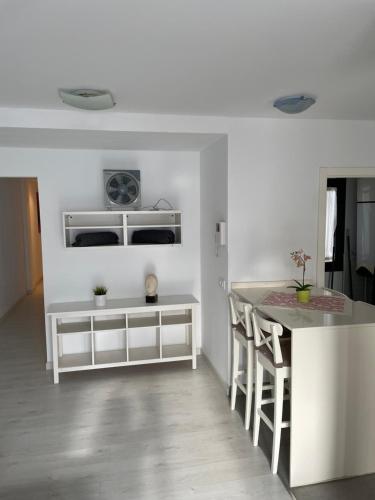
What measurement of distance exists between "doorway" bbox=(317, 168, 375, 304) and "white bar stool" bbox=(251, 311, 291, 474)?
262 centimetres

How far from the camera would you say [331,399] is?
85.9 inches

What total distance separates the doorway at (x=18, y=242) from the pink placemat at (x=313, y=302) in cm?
448

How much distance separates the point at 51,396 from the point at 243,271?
200 centimetres

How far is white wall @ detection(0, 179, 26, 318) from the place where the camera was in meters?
5.87

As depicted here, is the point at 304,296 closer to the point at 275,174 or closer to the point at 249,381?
the point at 249,381

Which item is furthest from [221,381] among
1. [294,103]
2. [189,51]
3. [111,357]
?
[189,51]

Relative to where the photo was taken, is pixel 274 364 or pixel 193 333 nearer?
pixel 274 364

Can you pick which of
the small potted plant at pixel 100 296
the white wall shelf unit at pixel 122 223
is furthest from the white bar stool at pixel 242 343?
the small potted plant at pixel 100 296

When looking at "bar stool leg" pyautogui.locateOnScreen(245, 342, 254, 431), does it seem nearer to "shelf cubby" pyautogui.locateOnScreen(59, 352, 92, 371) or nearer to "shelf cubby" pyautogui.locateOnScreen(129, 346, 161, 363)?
"shelf cubby" pyautogui.locateOnScreen(129, 346, 161, 363)

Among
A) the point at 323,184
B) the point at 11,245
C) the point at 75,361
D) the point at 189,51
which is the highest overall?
the point at 189,51

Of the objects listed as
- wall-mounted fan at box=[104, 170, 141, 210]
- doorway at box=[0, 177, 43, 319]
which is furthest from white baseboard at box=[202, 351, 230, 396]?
doorway at box=[0, 177, 43, 319]

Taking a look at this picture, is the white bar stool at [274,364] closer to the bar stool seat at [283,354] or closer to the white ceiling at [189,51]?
the bar stool seat at [283,354]

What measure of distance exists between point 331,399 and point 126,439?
4.69 ft

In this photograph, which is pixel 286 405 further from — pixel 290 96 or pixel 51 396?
pixel 290 96
